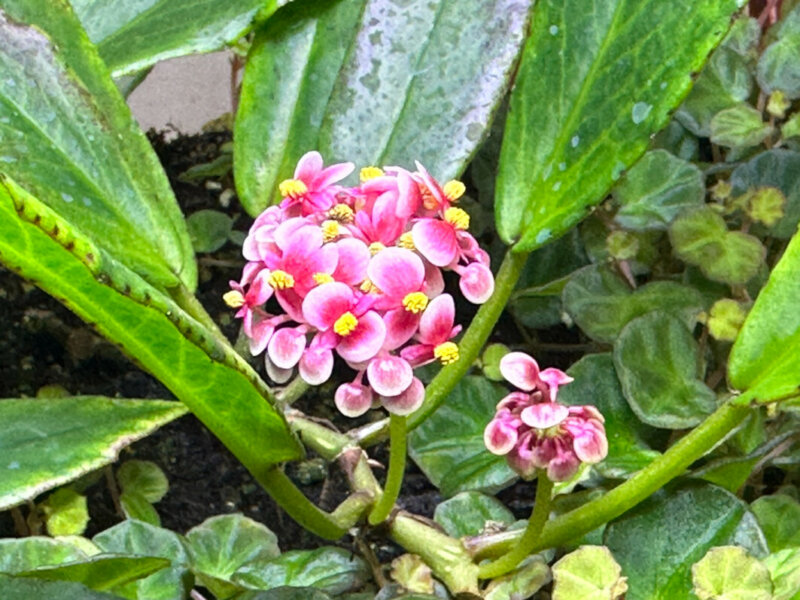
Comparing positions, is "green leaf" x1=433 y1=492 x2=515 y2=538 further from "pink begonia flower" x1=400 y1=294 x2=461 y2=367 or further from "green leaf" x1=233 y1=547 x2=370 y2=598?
"pink begonia flower" x1=400 y1=294 x2=461 y2=367

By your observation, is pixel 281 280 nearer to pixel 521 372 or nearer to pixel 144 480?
pixel 521 372

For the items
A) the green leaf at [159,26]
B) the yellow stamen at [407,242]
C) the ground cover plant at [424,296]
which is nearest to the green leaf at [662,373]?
the ground cover plant at [424,296]

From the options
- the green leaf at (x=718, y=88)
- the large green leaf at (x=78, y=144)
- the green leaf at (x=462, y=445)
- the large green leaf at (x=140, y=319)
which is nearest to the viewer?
the large green leaf at (x=140, y=319)

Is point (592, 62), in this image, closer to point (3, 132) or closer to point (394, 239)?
point (394, 239)

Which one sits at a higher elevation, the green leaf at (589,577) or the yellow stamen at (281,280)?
the yellow stamen at (281,280)

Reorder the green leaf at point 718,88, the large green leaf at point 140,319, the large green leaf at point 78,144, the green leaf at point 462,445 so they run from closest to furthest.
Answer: the large green leaf at point 140,319 < the large green leaf at point 78,144 < the green leaf at point 462,445 < the green leaf at point 718,88

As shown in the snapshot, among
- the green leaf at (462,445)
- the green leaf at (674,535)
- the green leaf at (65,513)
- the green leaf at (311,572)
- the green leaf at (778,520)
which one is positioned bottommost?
the green leaf at (778,520)

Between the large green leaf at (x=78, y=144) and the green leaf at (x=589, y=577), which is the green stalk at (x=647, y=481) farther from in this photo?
the large green leaf at (x=78, y=144)
